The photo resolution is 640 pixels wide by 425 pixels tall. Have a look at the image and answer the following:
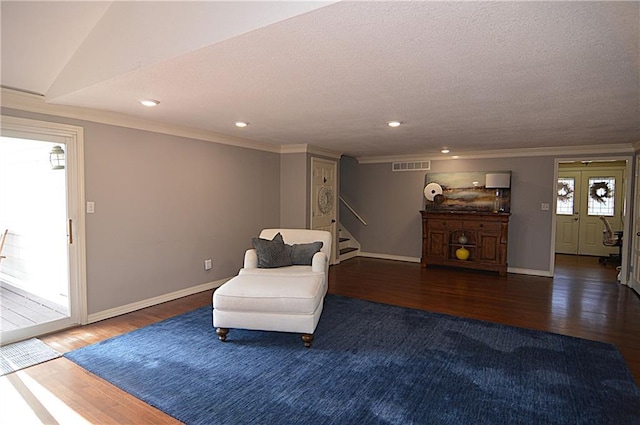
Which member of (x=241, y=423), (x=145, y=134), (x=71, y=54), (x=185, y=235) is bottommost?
(x=241, y=423)

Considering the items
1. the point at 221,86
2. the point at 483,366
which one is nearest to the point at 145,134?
the point at 221,86

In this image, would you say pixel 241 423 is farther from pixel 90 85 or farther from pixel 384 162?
pixel 384 162

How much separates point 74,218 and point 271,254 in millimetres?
1948

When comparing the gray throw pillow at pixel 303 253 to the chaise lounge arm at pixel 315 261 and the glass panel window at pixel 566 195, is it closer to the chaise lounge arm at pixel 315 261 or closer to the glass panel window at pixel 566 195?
the chaise lounge arm at pixel 315 261

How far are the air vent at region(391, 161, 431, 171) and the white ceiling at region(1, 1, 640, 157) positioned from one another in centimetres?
302

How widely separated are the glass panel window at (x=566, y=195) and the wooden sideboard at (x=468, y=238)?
3.28 meters

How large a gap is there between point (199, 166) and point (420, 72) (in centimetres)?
328

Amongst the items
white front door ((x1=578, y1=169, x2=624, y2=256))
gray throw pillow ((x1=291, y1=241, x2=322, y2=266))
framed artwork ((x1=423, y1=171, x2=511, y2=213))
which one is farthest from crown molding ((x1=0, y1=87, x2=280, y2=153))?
white front door ((x1=578, y1=169, x2=624, y2=256))

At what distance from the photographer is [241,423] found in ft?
6.77

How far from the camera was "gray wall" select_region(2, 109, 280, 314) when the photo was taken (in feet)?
11.9

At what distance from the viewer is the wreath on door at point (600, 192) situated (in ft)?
25.5

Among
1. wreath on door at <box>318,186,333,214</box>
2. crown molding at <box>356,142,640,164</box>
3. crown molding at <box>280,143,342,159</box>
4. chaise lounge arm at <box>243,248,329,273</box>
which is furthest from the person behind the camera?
wreath on door at <box>318,186,333,214</box>

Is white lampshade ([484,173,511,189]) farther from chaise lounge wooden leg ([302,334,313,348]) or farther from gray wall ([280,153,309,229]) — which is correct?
chaise lounge wooden leg ([302,334,313,348])

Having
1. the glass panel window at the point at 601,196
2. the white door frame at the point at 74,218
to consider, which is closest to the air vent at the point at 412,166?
the glass panel window at the point at 601,196
